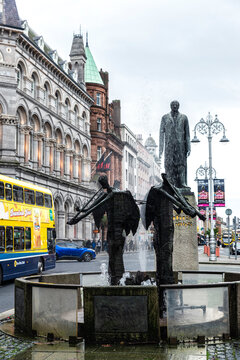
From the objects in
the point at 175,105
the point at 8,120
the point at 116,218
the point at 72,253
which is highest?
the point at 8,120

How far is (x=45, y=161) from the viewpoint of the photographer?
45156 millimetres

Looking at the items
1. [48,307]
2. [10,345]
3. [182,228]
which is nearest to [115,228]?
[48,307]

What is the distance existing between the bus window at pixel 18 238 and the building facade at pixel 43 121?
55.1ft

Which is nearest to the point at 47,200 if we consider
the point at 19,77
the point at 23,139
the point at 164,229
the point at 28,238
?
the point at 28,238

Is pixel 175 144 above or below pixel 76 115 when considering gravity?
below

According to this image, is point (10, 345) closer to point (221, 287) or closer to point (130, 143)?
point (221, 287)

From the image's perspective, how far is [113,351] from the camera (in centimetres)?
662

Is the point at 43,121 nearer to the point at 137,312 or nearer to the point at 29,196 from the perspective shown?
the point at 29,196

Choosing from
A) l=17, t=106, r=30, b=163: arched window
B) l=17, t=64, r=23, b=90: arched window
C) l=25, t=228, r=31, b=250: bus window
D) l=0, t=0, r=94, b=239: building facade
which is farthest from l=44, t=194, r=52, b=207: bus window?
l=17, t=64, r=23, b=90: arched window

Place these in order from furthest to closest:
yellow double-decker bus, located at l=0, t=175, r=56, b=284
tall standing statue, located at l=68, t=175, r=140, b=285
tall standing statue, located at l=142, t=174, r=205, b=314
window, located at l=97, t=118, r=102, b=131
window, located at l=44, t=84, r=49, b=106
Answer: window, located at l=97, t=118, r=102, b=131, window, located at l=44, t=84, r=49, b=106, yellow double-decker bus, located at l=0, t=175, r=56, b=284, tall standing statue, located at l=68, t=175, r=140, b=285, tall standing statue, located at l=142, t=174, r=205, b=314

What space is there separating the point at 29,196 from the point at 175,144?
9.01 meters

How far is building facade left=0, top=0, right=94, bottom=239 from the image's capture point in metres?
37.3

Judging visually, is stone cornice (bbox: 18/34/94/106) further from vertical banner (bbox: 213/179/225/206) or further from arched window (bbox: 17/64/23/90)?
vertical banner (bbox: 213/179/225/206)

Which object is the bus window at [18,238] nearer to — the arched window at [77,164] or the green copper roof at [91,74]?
the arched window at [77,164]
